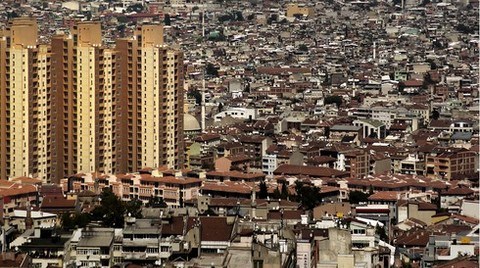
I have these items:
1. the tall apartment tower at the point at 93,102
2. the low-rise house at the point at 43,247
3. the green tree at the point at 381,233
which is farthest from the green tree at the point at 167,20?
the low-rise house at the point at 43,247

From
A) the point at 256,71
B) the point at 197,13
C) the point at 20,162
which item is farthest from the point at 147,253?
the point at 197,13

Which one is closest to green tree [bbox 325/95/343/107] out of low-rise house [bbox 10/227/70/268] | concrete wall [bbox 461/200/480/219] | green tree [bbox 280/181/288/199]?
green tree [bbox 280/181/288/199]

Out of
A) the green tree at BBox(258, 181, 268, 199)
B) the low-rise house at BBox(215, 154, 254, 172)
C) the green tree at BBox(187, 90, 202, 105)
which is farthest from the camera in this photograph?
the green tree at BBox(187, 90, 202, 105)

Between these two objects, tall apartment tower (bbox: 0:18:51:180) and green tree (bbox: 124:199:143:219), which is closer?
green tree (bbox: 124:199:143:219)

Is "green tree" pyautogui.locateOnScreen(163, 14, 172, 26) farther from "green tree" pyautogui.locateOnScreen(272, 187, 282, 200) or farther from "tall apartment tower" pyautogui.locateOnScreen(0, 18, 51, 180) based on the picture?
"green tree" pyautogui.locateOnScreen(272, 187, 282, 200)

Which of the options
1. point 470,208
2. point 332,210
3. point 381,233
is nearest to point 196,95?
point 332,210

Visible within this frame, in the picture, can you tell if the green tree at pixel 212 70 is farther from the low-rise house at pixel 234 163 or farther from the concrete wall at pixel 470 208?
the concrete wall at pixel 470 208

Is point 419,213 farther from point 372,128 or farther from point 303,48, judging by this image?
point 303,48
